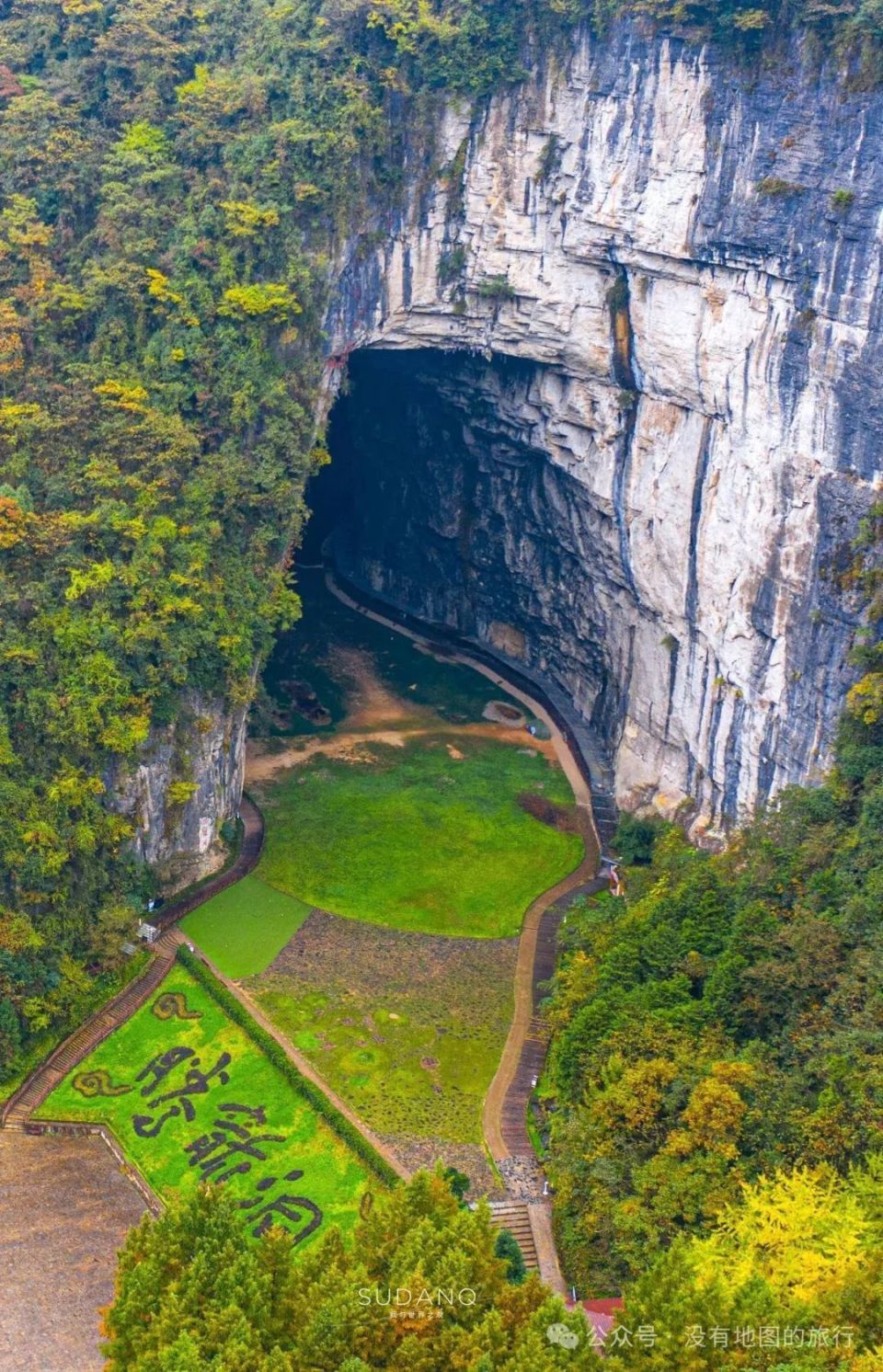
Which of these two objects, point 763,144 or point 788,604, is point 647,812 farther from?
point 763,144

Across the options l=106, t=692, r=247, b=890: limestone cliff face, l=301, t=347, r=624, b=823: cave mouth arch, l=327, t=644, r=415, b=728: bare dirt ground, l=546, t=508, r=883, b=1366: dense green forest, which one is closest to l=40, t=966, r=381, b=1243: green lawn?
l=106, t=692, r=247, b=890: limestone cliff face

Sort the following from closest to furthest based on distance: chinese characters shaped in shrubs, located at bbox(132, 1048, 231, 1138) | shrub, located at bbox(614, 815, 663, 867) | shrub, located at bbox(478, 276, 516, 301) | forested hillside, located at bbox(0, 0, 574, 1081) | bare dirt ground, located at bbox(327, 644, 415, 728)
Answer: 1. chinese characters shaped in shrubs, located at bbox(132, 1048, 231, 1138)
2. forested hillside, located at bbox(0, 0, 574, 1081)
3. shrub, located at bbox(614, 815, 663, 867)
4. shrub, located at bbox(478, 276, 516, 301)
5. bare dirt ground, located at bbox(327, 644, 415, 728)

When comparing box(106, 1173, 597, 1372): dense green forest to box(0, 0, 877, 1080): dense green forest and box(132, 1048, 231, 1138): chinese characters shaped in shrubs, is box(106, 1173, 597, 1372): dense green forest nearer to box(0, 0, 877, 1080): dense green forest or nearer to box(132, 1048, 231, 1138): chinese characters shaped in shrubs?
box(132, 1048, 231, 1138): chinese characters shaped in shrubs

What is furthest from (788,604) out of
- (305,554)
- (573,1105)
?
(305,554)

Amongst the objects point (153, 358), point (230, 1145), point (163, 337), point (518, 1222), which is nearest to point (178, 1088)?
point (230, 1145)

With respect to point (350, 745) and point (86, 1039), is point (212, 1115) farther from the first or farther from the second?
point (350, 745)

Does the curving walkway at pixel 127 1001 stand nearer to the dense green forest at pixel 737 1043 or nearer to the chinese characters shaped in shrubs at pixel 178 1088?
the chinese characters shaped in shrubs at pixel 178 1088
